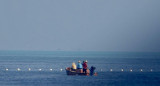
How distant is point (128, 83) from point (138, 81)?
3329 mm

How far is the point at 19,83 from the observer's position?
214 ft

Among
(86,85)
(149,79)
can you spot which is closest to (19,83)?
(86,85)

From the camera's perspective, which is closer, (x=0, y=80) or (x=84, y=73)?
(x=0, y=80)

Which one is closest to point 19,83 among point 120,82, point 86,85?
point 86,85

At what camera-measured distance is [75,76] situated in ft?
248

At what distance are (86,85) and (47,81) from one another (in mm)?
6652

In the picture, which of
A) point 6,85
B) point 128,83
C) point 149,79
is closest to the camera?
point 6,85

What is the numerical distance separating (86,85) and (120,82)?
644 cm

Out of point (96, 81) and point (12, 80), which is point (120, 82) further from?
point (12, 80)

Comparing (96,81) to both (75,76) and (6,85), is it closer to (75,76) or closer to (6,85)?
(75,76)

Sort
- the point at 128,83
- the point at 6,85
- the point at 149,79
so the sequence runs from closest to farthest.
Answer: the point at 6,85
the point at 128,83
the point at 149,79

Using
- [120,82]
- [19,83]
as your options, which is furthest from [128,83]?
[19,83]

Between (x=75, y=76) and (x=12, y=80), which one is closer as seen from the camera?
(x=12, y=80)

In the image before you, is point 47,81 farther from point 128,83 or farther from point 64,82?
point 128,83
